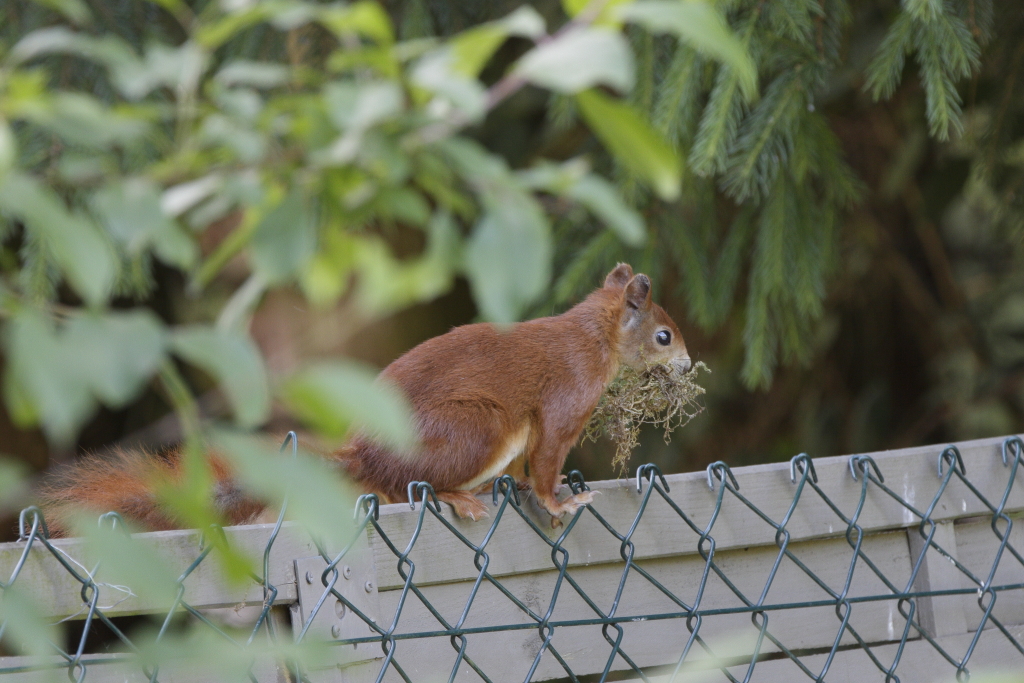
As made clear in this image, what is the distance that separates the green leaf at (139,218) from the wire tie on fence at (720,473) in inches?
35.8

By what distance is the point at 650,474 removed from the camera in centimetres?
113

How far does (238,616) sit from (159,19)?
1489 millimetres

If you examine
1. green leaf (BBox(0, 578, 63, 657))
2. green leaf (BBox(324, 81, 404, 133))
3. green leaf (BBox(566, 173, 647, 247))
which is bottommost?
green leaf (BBox(0, 578, 63, 657))

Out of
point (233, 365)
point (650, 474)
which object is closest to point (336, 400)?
point (233, 365)

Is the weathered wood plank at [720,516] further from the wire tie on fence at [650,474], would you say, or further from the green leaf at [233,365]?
the green leaf at [233,365]

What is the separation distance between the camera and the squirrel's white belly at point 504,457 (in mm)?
1535

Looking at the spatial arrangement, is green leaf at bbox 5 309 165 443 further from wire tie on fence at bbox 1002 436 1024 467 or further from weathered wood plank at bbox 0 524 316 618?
wire tie on fence at bbox 1002 436 1024 467

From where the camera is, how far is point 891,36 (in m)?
1.63

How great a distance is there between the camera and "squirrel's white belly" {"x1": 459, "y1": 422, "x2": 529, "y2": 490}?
154cm

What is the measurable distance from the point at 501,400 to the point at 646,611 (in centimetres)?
50

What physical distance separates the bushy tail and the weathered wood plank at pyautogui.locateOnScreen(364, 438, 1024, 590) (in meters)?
0.26

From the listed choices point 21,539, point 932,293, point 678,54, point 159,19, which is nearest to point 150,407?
point 159,19

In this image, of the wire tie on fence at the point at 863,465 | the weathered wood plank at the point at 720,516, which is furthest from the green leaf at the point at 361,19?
the wire tie on fence at the point at 863,465

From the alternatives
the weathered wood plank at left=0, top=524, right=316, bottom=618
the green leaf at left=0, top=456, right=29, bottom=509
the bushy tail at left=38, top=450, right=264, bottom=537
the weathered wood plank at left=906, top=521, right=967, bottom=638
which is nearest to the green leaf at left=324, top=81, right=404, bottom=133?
the green leaf at left=0, top=456, right=29, bottom=509
